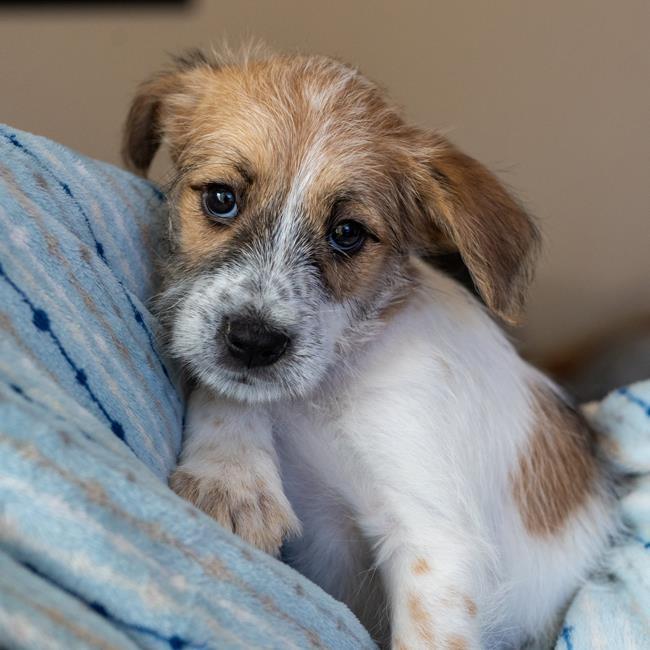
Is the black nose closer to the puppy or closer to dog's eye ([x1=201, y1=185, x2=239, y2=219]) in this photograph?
the puppy

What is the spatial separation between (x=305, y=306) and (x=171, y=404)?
0.99 feet

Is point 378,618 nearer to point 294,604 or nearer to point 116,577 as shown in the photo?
point 294,604

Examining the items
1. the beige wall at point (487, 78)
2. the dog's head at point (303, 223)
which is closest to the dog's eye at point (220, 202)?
the dog's head at point (303, 223)

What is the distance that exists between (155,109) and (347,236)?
62 cm

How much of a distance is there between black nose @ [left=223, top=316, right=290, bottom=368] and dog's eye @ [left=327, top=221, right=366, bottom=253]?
26 centimetres

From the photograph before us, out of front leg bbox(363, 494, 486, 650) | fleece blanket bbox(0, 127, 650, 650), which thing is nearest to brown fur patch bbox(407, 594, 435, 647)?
front leg bbox(363, 494, 486, 650)

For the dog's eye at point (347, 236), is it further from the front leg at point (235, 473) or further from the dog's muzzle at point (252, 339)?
the front leg at point (235, 473)

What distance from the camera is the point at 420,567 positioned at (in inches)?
55.8

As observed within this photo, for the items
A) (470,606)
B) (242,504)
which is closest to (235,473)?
(242,504)

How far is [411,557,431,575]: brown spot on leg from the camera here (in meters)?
1.41

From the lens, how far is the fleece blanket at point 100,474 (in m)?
0.87

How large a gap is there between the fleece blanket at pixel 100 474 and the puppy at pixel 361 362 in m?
0.12

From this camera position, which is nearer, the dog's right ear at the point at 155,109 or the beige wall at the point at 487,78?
the dog's right ear at the point at 155,109

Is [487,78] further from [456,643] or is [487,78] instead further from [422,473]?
[456,643]
